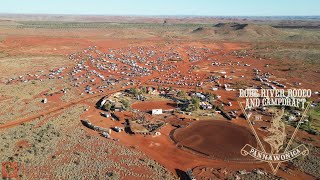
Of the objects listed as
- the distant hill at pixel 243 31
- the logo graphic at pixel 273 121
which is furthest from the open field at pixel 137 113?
the distant hill at pixel 243 31

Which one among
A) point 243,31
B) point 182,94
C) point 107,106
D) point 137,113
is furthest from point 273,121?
point 243,31

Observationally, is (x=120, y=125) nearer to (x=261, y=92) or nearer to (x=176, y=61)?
(x=261, y=92)

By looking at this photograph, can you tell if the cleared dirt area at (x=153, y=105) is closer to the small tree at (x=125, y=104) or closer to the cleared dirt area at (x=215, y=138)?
the small tree at (x=125, y=104)

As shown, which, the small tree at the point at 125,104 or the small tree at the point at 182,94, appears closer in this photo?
the small tree at the point at 125,104

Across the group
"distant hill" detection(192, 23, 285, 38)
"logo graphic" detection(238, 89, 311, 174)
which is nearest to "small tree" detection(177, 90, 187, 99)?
"logo graphic" detection(238, 89, 311, 174)

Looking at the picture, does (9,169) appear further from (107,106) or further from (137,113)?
(137,113)

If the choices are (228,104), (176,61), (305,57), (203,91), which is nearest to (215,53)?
(176,61)
